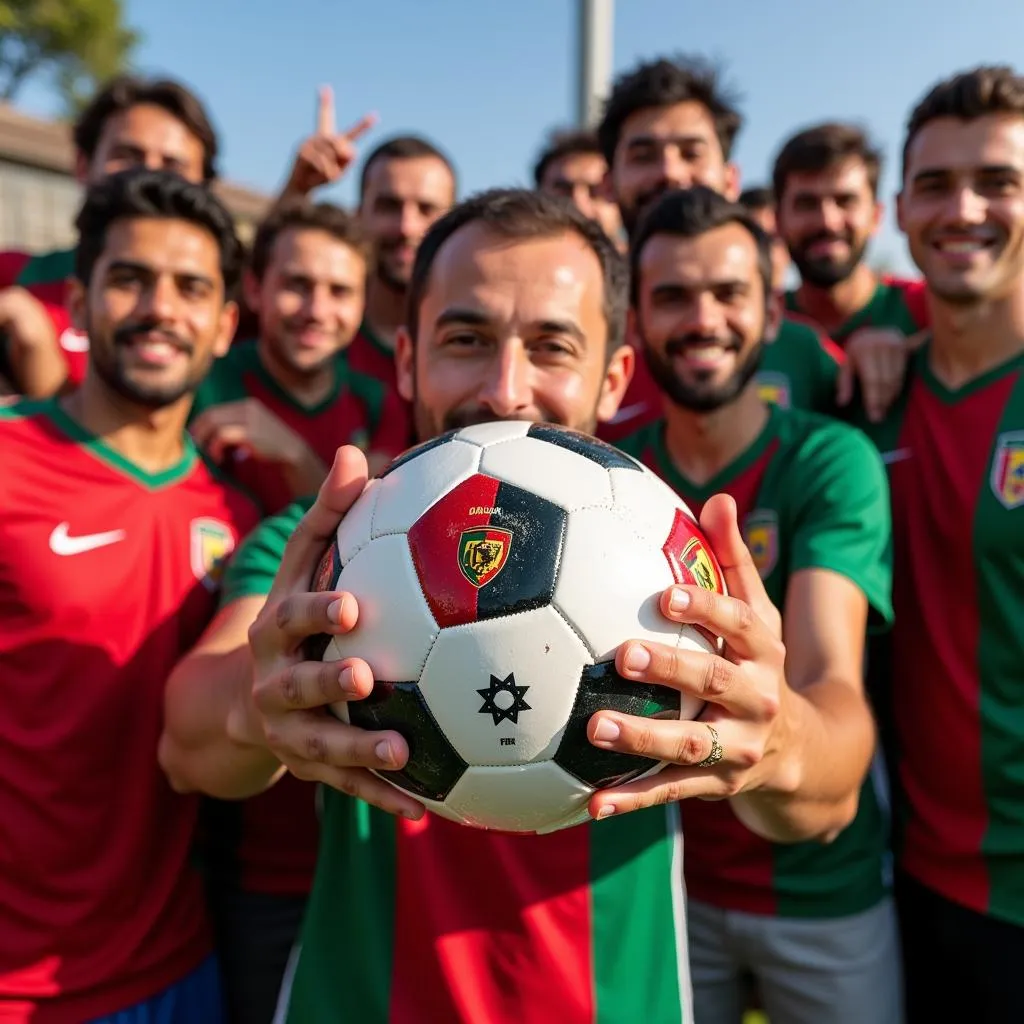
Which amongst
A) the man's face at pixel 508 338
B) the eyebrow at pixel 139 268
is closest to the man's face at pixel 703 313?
the man's face at pixel 508 338

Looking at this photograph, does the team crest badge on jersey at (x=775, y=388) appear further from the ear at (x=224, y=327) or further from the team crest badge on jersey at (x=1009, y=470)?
the ear at (x=224, y=327)

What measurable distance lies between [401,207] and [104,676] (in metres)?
3.97

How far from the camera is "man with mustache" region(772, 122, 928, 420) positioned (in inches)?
223

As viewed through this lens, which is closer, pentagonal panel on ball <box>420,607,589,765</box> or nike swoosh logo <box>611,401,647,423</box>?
pentagonal panel on ball <box>420,607,589,765</box>

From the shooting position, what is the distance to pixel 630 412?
4.20 m

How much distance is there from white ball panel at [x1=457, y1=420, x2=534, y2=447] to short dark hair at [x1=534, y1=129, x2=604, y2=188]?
20.2ft

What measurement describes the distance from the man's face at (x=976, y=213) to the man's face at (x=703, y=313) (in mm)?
685

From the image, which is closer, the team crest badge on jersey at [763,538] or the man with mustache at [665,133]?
the team crest badge on jersey at [763,538]

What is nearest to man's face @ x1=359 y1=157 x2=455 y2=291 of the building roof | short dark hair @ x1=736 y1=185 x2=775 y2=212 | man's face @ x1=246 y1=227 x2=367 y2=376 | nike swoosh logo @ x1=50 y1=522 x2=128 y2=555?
man's face @ x1=246 y1=227 x2=367 y2=376

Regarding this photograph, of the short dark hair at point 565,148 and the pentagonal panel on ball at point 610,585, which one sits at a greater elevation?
the short dark hair at point 565,148

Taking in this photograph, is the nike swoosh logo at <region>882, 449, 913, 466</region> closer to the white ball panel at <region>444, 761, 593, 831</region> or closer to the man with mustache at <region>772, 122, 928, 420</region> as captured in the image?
the white ball panel at <region>444, 761, 593, 831</region>

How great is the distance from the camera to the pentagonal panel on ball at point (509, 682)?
4.85 feet

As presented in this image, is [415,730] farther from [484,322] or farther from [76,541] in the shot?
[76,541]

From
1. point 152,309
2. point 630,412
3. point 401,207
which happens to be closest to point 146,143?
point 401,207
